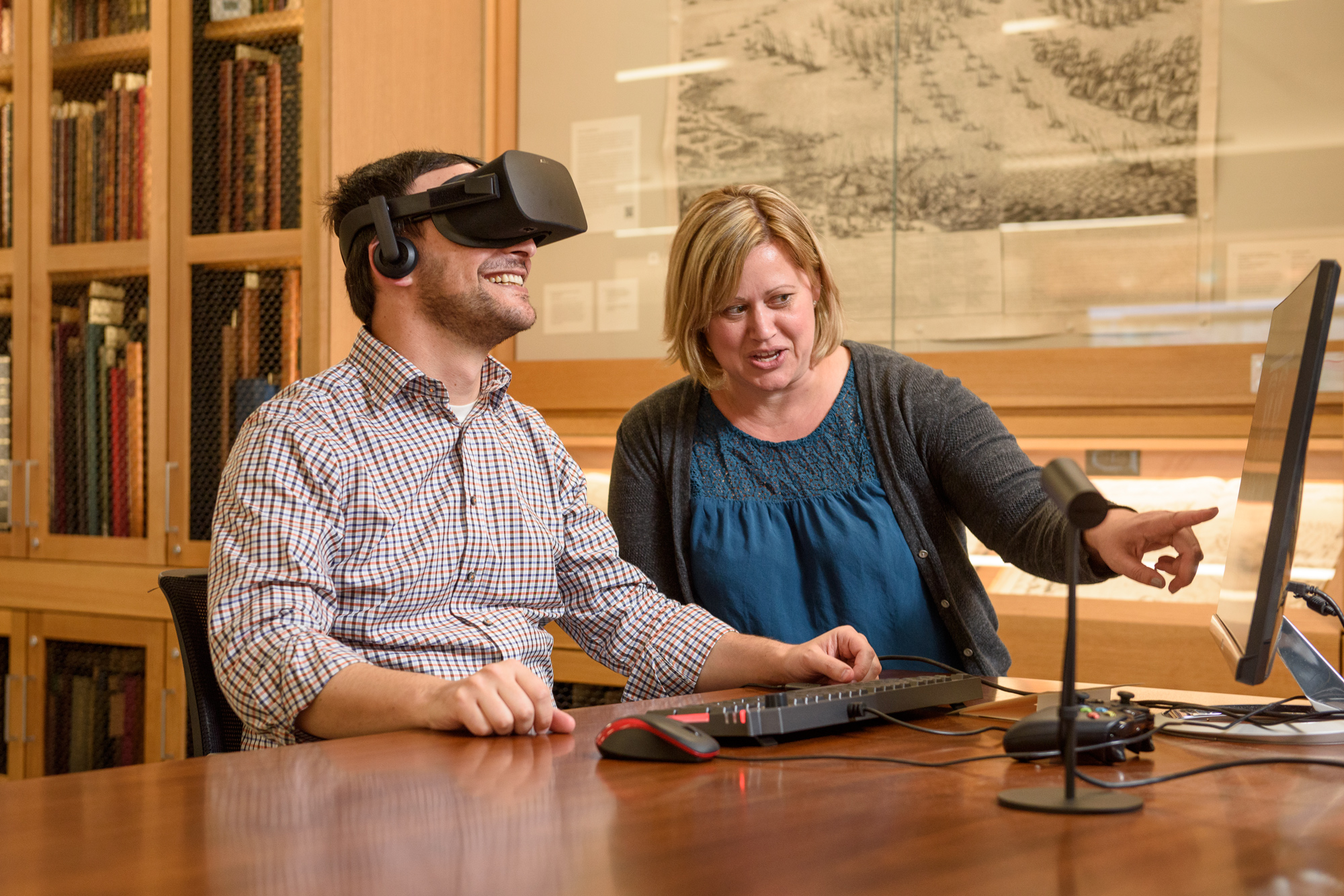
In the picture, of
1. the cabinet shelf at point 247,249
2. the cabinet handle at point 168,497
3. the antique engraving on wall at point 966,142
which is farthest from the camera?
the cabinet handle at point 168,497

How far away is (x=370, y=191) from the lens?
169 cm

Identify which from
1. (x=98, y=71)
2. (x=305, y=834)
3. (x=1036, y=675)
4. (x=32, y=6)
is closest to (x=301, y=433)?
(x=305, y=834)

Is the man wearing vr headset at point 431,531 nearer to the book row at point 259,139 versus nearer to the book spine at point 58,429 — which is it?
the book row at point 259,139

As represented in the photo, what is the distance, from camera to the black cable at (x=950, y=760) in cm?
100

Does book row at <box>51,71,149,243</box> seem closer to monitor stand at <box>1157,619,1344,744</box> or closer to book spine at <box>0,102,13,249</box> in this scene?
book spine at <box>0,102,13,249</box>

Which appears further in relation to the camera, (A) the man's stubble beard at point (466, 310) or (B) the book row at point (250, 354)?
(B) the book row at point (250, 354)

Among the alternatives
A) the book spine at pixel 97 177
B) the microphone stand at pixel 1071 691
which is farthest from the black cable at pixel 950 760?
the book spine at pixel 97 177

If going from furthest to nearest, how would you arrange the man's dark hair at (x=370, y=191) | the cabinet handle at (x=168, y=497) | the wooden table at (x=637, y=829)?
the cabinet handle at (x=168, y=497) → the man's dark hair at (x=370, y=191) → the wooden table at (x=637, y=829)

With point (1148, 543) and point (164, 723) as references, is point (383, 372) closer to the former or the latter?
point (1148, 543)

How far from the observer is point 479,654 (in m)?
1.48

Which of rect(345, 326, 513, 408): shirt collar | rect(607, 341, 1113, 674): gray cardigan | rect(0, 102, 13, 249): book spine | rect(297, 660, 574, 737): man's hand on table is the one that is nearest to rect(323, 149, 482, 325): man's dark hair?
rect(345, 326, 513, 408): shirt collar

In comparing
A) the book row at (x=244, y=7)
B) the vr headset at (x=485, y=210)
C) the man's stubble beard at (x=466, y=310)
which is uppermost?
the book row at (x=244, y=7)

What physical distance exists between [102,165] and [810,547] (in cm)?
227

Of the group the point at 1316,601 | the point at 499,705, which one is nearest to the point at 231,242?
the point at 499,705
